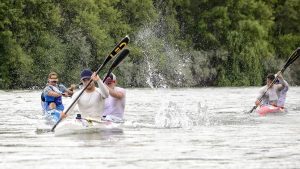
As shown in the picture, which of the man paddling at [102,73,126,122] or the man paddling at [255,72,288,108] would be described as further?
the man paddling at [255,72,288,108]

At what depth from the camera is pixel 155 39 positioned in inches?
3177

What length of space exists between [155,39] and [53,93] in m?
57.2

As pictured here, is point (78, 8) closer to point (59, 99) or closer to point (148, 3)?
point (148, 3)

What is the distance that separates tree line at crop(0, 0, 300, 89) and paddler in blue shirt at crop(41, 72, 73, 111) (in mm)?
39295

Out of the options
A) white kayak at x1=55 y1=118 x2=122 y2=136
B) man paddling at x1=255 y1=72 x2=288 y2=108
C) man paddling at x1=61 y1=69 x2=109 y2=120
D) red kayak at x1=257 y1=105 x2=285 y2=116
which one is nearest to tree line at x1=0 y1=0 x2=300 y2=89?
man paddling at x1=255 y1=72 x2=288 y2=108

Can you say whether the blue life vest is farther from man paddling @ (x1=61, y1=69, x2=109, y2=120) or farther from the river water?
man paddling @ (x1=61, y1=69, x2=109, y2=120)

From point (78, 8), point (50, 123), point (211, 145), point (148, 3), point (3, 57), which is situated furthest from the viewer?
point (148, 3)

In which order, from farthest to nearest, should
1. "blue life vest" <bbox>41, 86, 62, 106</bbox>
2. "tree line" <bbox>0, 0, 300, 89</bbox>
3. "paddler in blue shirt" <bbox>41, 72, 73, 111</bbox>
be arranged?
"tree line" <bbox>0, 0, 300, 89</bbox> < "blue life vest" <bbox>41, 86, 62, 106</bbox> < "paddler in blue shirt" <bbox>41, 72, 73, 111</bbox>

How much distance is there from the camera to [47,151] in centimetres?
1641

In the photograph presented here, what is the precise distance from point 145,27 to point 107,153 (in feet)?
208

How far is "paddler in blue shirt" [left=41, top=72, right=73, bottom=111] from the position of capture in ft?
77.8

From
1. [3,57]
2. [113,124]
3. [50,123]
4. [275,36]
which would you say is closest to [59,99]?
[50,123]

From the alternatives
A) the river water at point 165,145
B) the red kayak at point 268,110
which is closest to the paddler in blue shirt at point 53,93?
the river water at point 165,145

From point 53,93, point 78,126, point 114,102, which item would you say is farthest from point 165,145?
point 53,93
